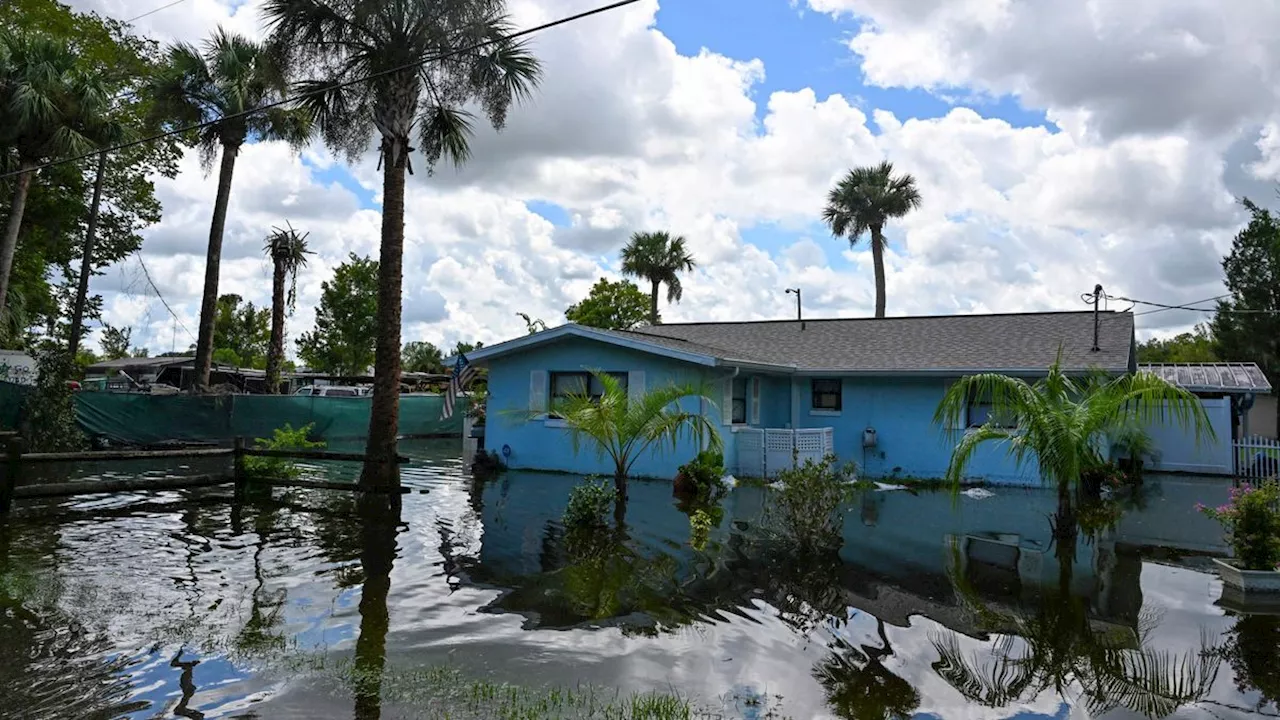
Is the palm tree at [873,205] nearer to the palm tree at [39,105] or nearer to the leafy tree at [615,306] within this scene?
the leafy tree at [615,306]

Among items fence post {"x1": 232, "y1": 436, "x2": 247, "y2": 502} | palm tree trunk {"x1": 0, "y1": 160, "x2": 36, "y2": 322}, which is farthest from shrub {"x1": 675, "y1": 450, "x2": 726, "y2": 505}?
palm tree trunk {"x1": 0, "y1": 160, "x2": 36, "y2": 322}

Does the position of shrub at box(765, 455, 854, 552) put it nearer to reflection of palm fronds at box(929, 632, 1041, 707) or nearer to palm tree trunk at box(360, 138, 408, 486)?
reflection of palm fronds at box(929, 632, 1041, 707)

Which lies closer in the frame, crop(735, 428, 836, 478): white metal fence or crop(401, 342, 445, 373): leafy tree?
crop(735, 428, 836, 478): white metal fence

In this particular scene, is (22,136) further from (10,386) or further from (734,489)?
(734,489)

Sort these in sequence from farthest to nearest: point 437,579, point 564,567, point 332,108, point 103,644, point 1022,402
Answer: point 332,108 < point 1022,402 < point 564,567 < point 437,579 < point 103,644

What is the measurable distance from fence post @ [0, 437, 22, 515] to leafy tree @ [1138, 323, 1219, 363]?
4657 cm

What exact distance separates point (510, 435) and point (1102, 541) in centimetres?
1241

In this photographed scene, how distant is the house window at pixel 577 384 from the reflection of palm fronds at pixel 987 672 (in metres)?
11.6

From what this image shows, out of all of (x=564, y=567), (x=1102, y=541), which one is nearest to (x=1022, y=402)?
(x=1102, y=541)

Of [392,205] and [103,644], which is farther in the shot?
[392,205]

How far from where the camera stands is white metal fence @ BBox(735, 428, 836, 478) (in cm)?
1702

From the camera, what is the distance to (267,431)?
73.9 ft

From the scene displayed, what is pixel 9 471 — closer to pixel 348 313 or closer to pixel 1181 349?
pixel 348 313

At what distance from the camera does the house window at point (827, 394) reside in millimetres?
19469
